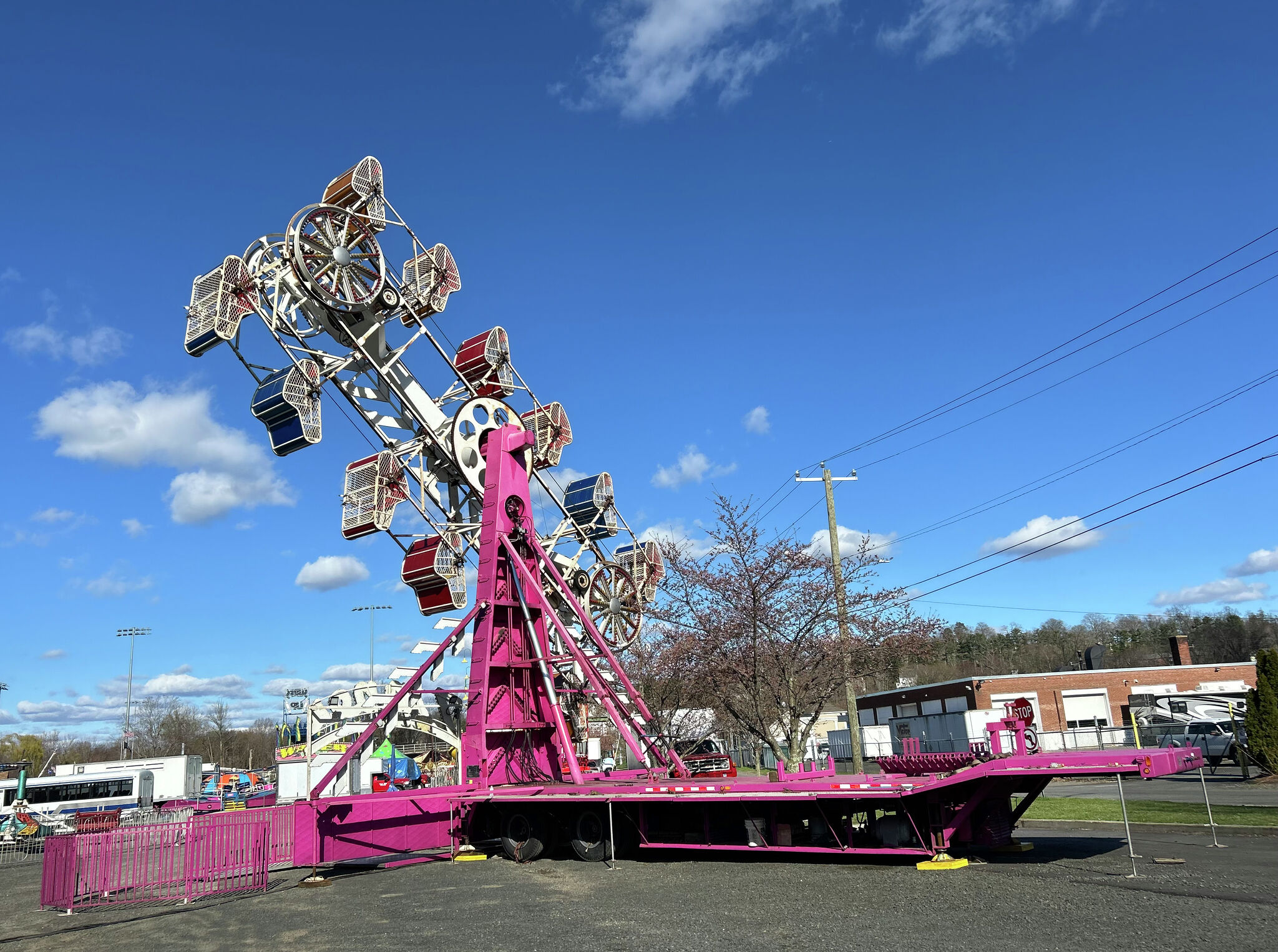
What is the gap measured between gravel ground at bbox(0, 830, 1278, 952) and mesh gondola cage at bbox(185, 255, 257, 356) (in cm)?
867

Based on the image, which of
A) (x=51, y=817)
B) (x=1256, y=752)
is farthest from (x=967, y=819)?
(x=51, y=817)

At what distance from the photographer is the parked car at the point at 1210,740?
32750 mm

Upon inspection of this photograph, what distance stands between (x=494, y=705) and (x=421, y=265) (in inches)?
342

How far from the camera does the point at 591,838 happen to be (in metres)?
14.3

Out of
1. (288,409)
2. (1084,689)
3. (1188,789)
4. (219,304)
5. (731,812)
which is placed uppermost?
(219,304)

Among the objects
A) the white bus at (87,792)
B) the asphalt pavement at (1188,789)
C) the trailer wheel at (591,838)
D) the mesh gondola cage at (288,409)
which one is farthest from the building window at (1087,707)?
the mesh gondola cage at (288,409)

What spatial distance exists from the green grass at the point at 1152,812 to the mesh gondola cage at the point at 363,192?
16.5 m

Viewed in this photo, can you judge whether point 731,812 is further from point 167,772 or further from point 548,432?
point 167,772

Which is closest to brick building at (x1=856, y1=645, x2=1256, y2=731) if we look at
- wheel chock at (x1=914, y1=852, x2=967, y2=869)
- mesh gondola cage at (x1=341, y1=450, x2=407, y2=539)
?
wheel chock at (x1=914, y1=852, x2=967, y2=869)

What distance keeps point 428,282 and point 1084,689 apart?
4647 centimetres

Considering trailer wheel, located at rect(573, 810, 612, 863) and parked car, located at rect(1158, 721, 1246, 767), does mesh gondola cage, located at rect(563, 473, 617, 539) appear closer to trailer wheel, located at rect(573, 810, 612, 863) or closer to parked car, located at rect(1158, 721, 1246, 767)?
trailer wheel, located at rect(573, 810, 612, 863)

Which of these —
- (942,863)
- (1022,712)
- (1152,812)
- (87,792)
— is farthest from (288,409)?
(87,792)

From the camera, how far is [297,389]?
1490 centimetres

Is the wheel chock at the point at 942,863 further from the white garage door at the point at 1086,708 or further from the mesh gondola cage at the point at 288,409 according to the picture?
the white garage door at the point at 1086,708
